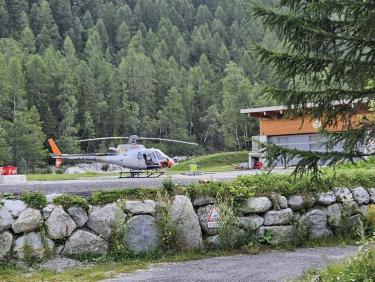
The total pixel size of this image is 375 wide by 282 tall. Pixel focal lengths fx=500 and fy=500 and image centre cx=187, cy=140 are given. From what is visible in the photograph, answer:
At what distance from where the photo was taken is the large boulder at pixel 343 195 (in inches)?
382

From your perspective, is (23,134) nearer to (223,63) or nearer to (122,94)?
(122,94)

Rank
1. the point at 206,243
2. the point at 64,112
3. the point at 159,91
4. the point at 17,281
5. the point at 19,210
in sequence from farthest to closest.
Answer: the point at 159,91 < the point at 64,112 < the point at 206,243 < the point at 19,210 < the point at 17,281

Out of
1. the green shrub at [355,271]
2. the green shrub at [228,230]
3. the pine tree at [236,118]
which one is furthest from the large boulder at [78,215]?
the pine tree at [236,118]

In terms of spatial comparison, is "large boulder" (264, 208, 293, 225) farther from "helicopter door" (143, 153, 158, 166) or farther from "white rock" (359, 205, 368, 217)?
"helicopter door" (143, 153, 158, 166)

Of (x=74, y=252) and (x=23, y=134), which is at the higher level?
(x=23, y=134)

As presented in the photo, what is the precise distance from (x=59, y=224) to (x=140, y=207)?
1.35m

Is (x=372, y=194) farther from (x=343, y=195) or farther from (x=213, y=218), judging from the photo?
(x=213, y=218)

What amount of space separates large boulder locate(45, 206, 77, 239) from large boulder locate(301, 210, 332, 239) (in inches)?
164

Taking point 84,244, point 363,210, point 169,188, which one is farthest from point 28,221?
point 363,210

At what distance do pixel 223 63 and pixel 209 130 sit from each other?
33.7 m

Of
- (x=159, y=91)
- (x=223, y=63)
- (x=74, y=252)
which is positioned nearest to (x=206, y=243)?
(x=74, y=252)

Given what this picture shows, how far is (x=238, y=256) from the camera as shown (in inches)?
324

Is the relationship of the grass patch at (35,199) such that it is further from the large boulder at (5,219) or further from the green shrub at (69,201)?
the large boulder at (5,219)

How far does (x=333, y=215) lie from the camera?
9.49m
